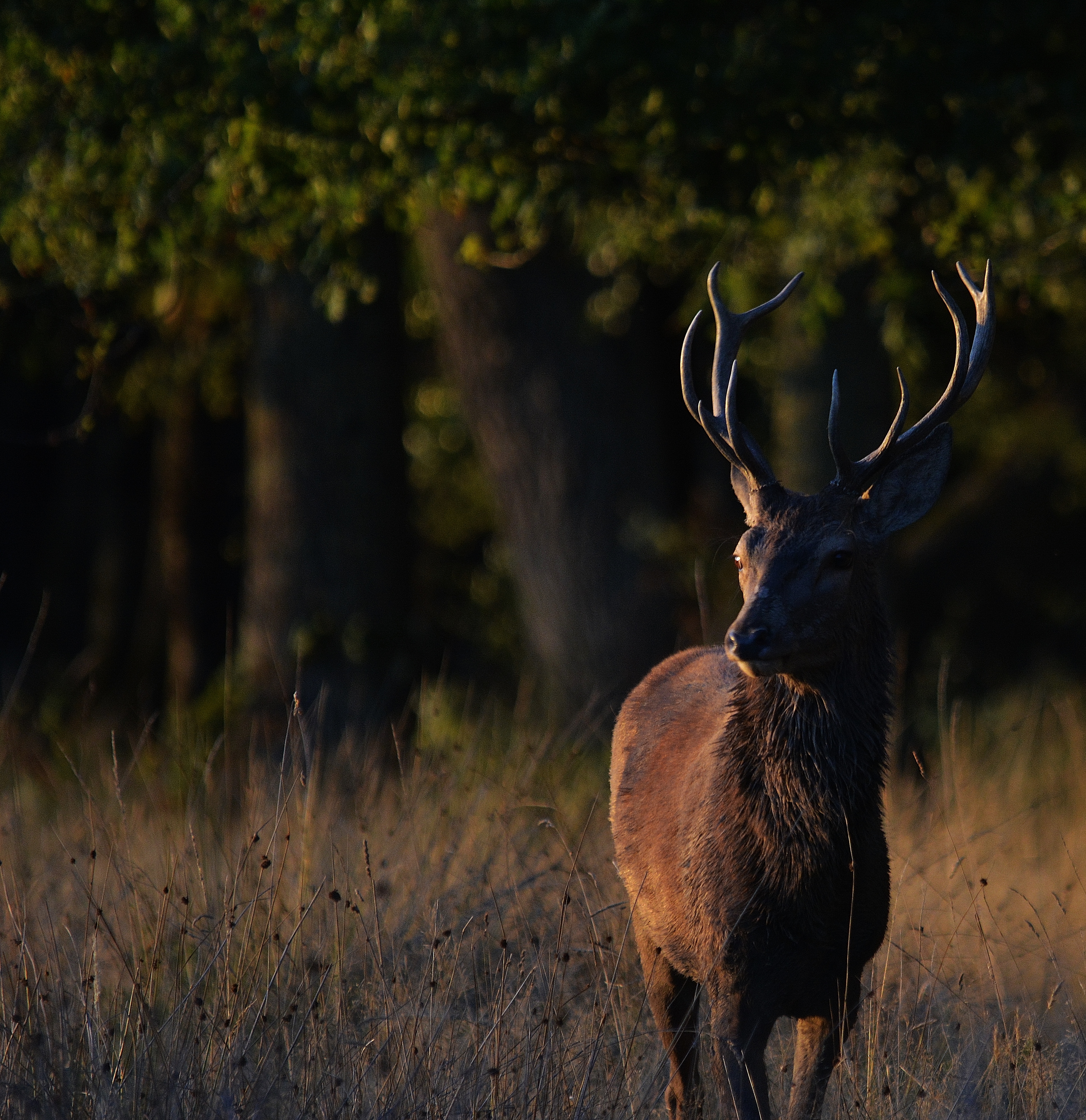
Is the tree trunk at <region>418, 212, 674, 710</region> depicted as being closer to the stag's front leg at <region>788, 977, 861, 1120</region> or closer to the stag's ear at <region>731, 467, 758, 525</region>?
the stag's ear at <region>731, 467, 758, 525</region>

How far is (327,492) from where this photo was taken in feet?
33.5

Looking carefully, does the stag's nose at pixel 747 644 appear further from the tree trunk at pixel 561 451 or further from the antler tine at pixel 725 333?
the tree trunk at pixel 561 451

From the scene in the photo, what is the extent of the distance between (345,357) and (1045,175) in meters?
4.77

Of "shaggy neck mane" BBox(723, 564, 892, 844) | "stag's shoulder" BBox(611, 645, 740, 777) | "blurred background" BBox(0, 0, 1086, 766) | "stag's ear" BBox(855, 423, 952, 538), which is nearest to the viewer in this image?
"shaggy neck mane" BBox(723, 564, 892, 844)

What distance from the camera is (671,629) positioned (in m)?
9.91

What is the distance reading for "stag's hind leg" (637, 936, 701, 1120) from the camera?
4406 millimetres

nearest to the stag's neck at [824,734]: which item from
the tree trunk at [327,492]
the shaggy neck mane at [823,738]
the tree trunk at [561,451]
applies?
the shaggy neck mane at [823,738]

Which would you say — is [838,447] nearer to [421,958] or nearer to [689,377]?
[689,377]

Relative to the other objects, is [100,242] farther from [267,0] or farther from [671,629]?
[671,629]

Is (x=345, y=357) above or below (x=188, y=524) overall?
above

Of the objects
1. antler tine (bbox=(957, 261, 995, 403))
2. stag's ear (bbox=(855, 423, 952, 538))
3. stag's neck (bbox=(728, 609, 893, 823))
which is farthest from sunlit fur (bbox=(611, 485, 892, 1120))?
antler tine (bbox=(957, 261, 995, 403))

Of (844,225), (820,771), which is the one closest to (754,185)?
(844,225)

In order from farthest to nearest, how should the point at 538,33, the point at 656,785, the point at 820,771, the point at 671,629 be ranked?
the point at 671,629, the point at 538,33, the point at 656,785, the point at 820,771

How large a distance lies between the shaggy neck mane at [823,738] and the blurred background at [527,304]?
2.46 ft
